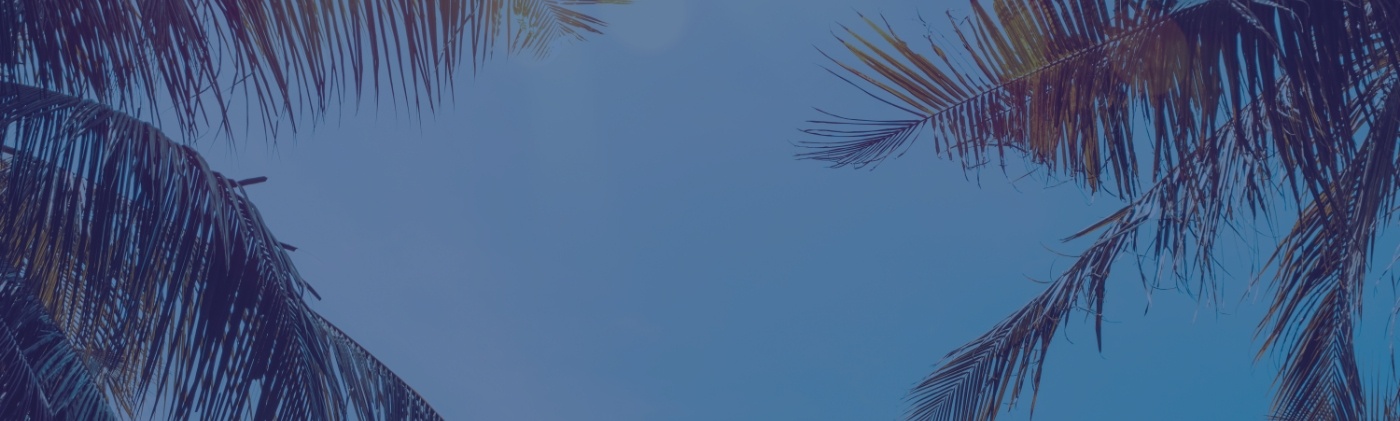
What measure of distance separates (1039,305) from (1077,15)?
6.67ft

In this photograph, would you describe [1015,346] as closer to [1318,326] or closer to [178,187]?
[1318,326]

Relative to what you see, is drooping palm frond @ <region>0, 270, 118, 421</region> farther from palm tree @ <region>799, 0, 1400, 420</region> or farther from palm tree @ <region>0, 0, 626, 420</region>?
palm tree @ <region>799, 0, 1400, 420</region>

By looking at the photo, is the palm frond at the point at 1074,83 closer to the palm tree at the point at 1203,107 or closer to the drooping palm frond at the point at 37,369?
the palm tree at the point at 1203,107

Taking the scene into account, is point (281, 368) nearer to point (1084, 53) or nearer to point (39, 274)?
point (39, 274)

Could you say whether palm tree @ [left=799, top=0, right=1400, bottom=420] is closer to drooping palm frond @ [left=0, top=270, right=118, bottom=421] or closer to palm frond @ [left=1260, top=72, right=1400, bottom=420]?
palm frond @ [left=1260, top=72, right=1400, bottom=420]

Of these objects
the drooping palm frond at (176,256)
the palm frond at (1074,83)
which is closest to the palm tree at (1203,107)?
the palm frond at (1074,83)

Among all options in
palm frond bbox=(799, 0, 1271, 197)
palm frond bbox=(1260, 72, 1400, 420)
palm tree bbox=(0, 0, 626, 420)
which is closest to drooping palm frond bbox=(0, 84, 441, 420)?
palm tree bbox=(0, 0, 626, 420)

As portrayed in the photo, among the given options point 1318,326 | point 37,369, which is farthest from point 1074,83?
point 37,369

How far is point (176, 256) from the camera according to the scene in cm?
298

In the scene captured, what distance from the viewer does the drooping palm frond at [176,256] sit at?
282cm

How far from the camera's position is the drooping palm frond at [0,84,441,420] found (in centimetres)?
282

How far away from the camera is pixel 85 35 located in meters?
2.33

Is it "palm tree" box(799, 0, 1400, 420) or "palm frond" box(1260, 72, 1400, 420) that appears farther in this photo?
"palm frond" box(1260, 72, 1400, 420)

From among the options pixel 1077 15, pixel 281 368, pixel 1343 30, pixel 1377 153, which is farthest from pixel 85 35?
pixel 1377 153
